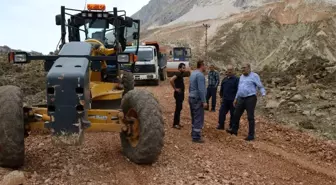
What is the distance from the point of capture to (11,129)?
5.58 metres

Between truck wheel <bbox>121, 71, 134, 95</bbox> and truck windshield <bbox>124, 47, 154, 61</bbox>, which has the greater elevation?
truck windshield <bbox>124, 47, 154, 61</bbox>

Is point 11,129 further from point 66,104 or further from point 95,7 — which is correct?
point 95,7

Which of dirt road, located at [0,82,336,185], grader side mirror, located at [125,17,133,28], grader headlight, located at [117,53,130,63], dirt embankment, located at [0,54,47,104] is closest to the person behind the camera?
dirt road, located at [0,82,336,185]

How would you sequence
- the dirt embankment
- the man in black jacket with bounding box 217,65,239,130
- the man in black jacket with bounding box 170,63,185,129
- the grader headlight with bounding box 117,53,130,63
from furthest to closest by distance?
the dirt embankment
the man in black jacket with bounding box 217,65,239,130
the man in black jacket with bounding box 170,63,185,129
the grader headlight with bounding box 117,53,130,63

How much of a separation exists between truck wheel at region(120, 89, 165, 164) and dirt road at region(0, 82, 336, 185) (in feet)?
0.67

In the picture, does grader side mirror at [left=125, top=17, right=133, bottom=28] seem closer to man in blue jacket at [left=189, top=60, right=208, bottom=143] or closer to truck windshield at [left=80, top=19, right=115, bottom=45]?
truck windshield at [left=80, top=19, right=115, bottom=45]

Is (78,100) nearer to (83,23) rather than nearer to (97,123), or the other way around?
(97,123)

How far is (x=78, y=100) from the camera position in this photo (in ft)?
18.6

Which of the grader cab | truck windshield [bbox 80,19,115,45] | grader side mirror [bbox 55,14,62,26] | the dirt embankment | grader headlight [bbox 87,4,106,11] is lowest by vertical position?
the dirt embankment

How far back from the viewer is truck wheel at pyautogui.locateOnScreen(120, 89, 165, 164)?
19.7 ft

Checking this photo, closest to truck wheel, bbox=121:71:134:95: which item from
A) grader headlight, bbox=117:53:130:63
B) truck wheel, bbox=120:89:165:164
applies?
grader headlight, bbox=117:53:130:63

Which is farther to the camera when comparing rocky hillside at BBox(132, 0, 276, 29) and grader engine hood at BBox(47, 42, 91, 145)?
rocky hillside at BBox(132, 0, 276, 29)

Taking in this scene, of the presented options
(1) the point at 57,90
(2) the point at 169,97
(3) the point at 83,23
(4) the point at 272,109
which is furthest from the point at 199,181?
(2) the point at 169,97

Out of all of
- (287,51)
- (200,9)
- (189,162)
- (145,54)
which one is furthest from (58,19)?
(200,9)
